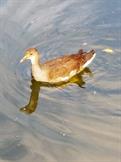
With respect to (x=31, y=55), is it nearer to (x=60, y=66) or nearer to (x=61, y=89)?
(x=60, y=66)

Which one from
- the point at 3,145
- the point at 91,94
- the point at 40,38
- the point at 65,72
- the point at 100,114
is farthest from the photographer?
the point at 40,38

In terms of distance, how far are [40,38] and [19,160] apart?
16.6 feet

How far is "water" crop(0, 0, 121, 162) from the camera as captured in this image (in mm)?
8977

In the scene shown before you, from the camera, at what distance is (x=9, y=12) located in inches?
576

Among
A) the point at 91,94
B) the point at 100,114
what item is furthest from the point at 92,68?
the point at 100,114

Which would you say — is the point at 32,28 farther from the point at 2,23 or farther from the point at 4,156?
the point at 4,156

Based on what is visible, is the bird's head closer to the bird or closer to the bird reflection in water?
the bird

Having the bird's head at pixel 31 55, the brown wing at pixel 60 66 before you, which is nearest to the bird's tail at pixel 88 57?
the brown wing at pixel 60 66

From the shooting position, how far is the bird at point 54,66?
11.5m

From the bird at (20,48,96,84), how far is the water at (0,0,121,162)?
0.27 m

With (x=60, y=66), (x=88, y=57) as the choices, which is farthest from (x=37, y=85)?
(x=88, y=57)

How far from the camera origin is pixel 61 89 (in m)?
11.1

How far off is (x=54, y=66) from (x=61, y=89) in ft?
2.12

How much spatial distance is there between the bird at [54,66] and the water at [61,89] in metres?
0.27
